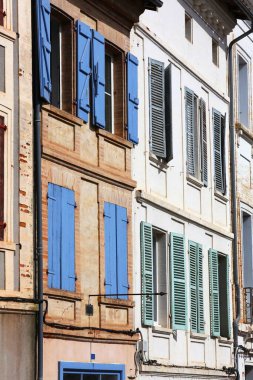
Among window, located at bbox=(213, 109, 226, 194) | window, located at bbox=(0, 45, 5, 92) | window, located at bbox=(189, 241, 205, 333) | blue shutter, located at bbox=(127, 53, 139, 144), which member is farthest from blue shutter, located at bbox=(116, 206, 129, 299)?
window, located at bbox=(213, 109, 226, 194)

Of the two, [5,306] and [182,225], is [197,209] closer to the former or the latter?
[182,225]

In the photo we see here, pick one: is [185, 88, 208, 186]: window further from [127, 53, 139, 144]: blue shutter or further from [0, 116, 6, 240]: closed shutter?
[0, 116, 6, 240]: closed shutter

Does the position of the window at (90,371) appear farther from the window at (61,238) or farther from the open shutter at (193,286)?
the open shutter at (193,286)

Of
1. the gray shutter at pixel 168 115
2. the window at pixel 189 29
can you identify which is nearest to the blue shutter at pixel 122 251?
the gray shutter at pixel 168 115

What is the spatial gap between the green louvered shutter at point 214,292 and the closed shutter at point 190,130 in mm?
2083

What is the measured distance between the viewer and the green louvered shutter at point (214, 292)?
90.8 feet

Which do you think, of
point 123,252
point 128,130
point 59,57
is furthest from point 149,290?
point 59,57

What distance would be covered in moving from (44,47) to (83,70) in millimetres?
1740

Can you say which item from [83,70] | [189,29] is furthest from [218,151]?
[83,70]

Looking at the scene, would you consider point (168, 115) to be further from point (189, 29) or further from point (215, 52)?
point (215, 52)

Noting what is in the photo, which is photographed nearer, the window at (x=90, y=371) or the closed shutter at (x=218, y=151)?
the window at (x=90, y=371)

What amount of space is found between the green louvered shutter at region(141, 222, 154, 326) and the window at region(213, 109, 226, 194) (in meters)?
5.23

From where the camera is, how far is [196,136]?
2745 centimetres

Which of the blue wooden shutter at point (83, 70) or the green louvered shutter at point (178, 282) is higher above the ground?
the blue wooden shutter at point (83, 70)
